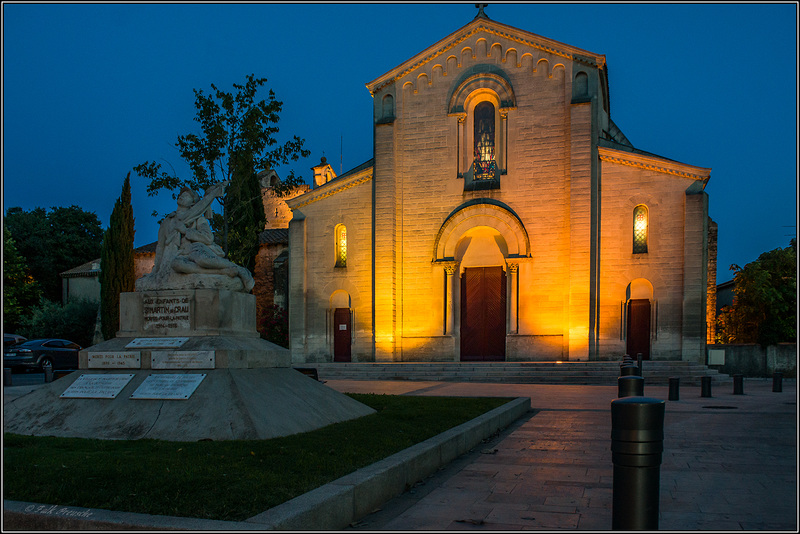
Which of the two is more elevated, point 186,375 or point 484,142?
point 484,142

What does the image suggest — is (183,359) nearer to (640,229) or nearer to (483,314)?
(483,314)

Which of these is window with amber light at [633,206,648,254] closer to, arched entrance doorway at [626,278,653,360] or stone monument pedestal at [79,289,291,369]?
arched entrance doorway at [626,278,653,360]

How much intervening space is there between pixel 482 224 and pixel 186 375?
1912 cm

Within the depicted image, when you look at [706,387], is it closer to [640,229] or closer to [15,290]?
[640,229]

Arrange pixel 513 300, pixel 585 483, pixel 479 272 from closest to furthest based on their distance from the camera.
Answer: pixel 585 483 → pixel 513 300 → pixel 479 272

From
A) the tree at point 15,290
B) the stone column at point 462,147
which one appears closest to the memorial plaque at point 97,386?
the stone column at point 462,147

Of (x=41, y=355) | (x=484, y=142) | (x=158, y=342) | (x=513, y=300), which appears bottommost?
(x=41, y=355)

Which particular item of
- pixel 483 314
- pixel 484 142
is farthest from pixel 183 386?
pixel 484 142

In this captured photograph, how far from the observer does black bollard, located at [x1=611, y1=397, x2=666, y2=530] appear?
13.1 feet

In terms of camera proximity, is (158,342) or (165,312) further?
(165,312)

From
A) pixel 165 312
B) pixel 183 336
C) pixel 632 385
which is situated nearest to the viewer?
pixel 183 336

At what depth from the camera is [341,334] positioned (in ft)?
92.1

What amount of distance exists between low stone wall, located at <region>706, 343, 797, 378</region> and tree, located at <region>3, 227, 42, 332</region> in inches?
1568

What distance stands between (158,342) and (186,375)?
2.96ft
